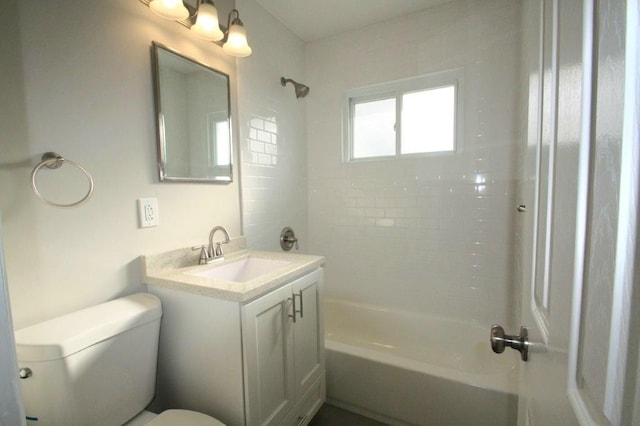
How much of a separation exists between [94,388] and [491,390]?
169cm

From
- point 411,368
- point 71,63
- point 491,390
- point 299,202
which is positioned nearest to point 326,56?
point 299,202

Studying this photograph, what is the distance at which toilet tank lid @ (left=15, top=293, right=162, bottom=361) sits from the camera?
2.66ft

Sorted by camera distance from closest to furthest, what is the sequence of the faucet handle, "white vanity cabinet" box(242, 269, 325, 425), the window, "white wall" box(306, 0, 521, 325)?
1. "white vanity cabinet" box(242, 269, 325, 425)
2. the faucet handle
3. "white wall" box(306, 0, 521, 325)
4. the window

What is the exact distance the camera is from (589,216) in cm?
31

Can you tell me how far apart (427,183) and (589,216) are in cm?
189

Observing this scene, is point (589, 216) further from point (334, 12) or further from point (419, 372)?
point (334, 12)

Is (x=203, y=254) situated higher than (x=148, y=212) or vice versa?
(x=148, y=212)

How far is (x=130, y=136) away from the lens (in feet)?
3.97

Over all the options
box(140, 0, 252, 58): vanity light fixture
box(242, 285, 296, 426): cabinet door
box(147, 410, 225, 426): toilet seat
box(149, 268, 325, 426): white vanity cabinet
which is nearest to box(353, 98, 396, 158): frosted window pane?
box(140, 0, 252, 58): vanity light fixture

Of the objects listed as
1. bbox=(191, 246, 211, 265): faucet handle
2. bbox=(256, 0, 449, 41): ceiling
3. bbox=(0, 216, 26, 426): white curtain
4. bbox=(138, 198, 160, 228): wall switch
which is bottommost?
bbox=(191, 246, 211, 265): faucet handle

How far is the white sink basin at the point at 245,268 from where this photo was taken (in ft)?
4.83

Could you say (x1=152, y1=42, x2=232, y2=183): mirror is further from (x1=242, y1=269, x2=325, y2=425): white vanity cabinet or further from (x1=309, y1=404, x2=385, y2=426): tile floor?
(x1=309, y1=404, x2=385, y2=426): tile floor

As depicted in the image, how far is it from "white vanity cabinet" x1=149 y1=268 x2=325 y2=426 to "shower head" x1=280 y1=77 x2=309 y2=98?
1.63 meters

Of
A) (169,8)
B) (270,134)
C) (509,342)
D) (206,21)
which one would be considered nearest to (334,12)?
(270,134)
